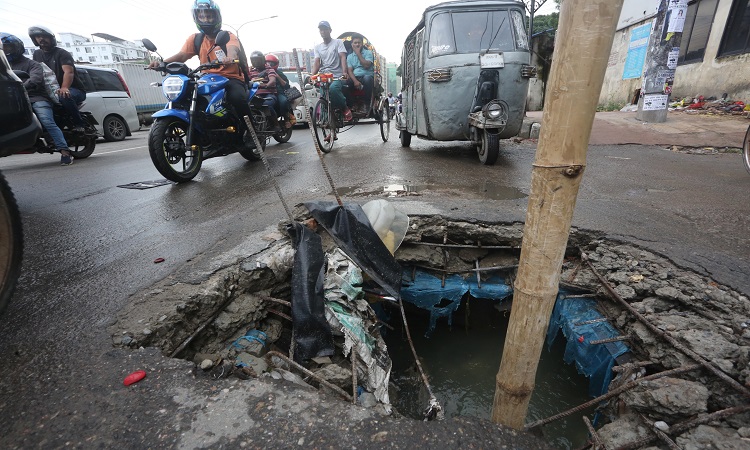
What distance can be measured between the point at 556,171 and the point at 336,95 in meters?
6.22

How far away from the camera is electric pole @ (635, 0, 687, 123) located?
6.71 meters

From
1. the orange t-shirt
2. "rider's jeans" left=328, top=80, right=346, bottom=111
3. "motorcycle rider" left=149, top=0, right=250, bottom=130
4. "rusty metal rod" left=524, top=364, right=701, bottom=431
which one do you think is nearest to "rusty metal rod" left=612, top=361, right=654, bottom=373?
"rusty metal rod" left=524, top=364, right=701, bottom=431

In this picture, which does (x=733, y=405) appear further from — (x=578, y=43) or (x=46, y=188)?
(x=46, y=188)

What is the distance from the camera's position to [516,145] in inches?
277

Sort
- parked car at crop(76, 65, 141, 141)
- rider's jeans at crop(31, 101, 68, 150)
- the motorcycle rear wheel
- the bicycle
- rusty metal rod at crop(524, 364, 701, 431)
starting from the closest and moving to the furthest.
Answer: rusty metal rod at crop(524, 364, 701, 431), rider's jeans at crop(31, 101, 68, 150), the bicycle, the motorcycle rear wheel, parked car at crop(76, 65, 141, 141)

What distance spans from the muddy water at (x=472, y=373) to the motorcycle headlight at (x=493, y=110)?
2631 mm

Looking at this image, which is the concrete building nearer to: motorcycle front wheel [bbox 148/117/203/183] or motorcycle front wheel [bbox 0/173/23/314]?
motorcycle front wheel [bbox 148/117/203/183]

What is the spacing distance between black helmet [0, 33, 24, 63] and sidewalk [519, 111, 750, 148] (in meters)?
8.79

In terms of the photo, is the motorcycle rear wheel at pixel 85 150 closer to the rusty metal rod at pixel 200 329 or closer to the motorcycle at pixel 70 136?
the motorcycle at pixel 70 136

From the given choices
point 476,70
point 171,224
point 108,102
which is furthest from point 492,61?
point 108,102

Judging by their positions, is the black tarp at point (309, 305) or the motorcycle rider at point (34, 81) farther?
the motorcycle rider at point (34, 81)

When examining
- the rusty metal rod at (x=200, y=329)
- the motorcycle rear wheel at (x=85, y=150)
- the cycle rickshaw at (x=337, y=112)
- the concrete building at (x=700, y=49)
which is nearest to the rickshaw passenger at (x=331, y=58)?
the cycle rickshaw at (x=337, y=112)

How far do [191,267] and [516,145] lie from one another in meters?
6.51

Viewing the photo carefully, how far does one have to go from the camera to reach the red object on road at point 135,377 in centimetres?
134
